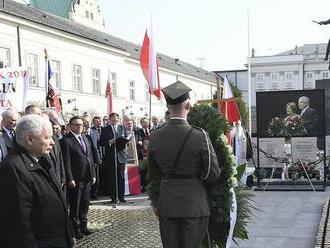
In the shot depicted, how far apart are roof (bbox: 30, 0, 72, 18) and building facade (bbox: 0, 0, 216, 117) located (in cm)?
3034

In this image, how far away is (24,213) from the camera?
3004 millimetres

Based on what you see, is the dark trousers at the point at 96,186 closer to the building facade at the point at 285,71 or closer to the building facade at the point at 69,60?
the building facade at the point at 69,60

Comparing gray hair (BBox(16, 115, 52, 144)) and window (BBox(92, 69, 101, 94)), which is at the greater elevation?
window (BBox(92, 69, 101, 94))

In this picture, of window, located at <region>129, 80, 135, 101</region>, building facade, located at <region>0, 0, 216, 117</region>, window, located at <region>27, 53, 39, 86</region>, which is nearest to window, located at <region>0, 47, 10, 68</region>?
building facade, located at <region>0, 0, 216, 117</region>

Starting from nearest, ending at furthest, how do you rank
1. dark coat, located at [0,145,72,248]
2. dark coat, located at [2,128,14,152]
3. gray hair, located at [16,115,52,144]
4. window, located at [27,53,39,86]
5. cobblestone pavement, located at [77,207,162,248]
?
dark coat, located at [0,145,72,248], gray hair, located at [16,115,52,144], dark coat, located at [2,128,14,152], cobblestone pavement, located at [77,207,162,248], window, located at [27,53,39,86]

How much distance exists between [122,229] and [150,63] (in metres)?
3.25

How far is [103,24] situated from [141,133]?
77.7m

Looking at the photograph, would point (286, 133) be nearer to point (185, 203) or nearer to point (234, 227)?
point (234, 227)

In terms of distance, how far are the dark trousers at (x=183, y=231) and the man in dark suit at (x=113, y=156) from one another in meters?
6.08

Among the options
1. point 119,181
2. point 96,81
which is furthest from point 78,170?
point 96,81

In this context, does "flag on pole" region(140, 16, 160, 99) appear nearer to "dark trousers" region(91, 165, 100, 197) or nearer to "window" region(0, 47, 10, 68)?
"dark trousers" region(91, 165, 100, 197)

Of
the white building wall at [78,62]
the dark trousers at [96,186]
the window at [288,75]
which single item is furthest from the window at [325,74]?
the dark trousers at [96,186]

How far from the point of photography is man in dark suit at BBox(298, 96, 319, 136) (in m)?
10.8

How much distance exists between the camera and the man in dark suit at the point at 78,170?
23.3 feet
